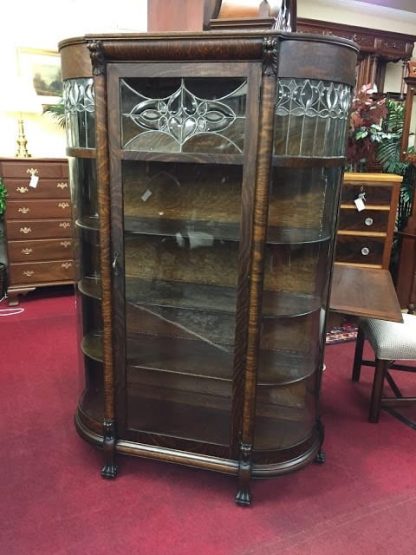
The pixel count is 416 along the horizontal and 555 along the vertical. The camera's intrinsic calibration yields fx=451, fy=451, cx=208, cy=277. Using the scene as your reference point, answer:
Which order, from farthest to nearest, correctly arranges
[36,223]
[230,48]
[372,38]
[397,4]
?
[397,4]
[372,38]
[36,223]
[230,48]

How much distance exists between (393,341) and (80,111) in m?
1.75

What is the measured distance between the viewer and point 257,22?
1668mm

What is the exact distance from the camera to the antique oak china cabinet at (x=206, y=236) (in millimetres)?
1477

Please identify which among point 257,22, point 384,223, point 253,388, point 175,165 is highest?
point 257,22

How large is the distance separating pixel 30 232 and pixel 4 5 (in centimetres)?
185

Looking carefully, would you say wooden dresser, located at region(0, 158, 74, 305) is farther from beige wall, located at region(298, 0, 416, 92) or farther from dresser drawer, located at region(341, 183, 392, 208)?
beige wall, located at region(298, 0, 416, 92)

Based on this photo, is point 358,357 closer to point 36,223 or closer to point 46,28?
point 36,223

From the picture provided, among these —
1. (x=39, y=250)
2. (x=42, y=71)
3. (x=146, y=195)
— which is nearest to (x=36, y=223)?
(x=39, y=250)

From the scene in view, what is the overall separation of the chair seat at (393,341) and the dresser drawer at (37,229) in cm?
251

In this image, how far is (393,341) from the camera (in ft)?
7.23

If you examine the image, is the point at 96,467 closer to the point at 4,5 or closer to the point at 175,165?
the point at 175,165

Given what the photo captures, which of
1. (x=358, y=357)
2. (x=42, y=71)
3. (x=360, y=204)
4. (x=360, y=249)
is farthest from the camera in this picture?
(x=42, y=71)

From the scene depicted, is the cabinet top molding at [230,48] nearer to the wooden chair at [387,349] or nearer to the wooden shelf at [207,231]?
the wooden shelf at [207,231]

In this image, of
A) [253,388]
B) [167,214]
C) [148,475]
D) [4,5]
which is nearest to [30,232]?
[4,5]
